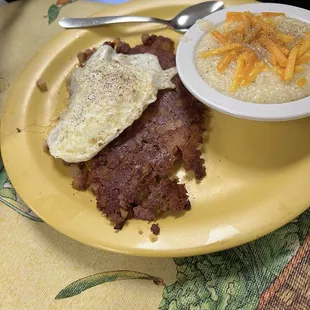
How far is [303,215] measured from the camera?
1.52 m

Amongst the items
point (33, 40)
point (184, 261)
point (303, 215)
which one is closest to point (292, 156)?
point (303, 215)

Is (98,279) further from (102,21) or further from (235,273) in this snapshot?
(102,21)

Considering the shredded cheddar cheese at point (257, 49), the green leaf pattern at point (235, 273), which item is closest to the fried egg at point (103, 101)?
the shredded cheddar cheese at point (257, 49)

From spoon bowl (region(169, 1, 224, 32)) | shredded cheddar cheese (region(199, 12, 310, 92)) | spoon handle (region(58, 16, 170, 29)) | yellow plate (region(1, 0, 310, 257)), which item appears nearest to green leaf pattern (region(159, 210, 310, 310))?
yellow plate (region(1, 0, 310, 257))

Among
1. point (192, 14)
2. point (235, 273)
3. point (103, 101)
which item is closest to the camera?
point (235, 273)

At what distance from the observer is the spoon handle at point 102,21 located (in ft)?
7.06

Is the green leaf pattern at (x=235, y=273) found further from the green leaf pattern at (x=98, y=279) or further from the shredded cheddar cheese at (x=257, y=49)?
the shredded cheddar cheese at (x=257, y=49)

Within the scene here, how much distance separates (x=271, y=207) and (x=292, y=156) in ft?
0.88

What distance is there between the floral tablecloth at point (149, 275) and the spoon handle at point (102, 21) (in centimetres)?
105

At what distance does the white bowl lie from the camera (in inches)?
57.6

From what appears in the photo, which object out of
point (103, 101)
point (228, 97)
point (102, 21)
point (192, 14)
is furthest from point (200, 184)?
point (102, 21)

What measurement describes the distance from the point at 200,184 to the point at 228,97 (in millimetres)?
348

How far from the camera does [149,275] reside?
1472 millimetres

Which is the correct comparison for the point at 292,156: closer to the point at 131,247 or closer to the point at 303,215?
the point at 303,215
